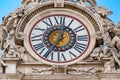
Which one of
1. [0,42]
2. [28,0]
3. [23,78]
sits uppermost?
[28,0]

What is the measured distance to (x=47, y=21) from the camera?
15.5 metres

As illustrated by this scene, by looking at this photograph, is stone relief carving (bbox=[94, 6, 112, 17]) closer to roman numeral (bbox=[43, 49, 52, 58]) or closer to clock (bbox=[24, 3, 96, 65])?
clock (bbox=[24, 3, 96, 65])

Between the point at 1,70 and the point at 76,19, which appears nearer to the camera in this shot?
the point at 1,70

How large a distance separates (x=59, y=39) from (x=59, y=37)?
0.18ft

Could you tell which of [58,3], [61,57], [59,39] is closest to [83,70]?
[61,57]

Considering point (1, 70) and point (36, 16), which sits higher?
point (36, 16)

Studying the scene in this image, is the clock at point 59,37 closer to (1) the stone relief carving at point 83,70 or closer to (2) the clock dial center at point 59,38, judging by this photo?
(2) the clock dial center at point 59,38

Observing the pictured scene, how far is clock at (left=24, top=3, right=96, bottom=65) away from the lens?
14906mm

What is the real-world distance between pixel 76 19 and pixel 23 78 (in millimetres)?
2368

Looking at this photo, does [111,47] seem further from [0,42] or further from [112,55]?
[0,42]

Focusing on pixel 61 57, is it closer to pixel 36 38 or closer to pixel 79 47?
pixel 79 47

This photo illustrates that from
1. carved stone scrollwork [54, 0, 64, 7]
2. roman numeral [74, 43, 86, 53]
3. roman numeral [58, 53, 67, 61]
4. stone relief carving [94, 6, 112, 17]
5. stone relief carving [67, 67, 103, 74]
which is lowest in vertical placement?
stone relief carving [67, 67, 103, 74]

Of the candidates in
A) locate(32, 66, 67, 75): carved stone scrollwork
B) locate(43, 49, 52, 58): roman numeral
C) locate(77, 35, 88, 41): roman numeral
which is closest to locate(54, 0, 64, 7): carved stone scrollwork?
locate(77, 35, 88, 41): roman numeral

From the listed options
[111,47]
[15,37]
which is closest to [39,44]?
[15,37]
